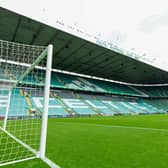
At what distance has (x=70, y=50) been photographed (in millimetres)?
20703

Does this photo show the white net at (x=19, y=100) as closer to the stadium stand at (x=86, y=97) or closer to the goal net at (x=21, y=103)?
the goal net at (x=21, y=103)

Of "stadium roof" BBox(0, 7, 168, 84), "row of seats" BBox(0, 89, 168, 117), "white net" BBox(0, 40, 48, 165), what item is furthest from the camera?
"row of seats" BBox(0, 89, 168, 117)

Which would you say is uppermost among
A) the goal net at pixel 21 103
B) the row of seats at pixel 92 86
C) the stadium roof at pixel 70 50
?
the stadium roof at pixel 70 50

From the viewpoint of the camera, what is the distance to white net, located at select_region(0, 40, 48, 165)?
4.41 meters

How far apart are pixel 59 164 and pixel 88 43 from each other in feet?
53.8

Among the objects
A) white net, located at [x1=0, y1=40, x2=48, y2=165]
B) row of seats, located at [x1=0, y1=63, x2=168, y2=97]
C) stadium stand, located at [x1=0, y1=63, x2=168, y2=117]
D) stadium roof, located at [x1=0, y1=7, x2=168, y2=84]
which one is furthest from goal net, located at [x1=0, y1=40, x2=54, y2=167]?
stadium roof, located at [x1=0, y1=7, x2=168, y2=84]

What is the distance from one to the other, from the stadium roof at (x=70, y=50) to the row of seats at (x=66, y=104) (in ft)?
15.2

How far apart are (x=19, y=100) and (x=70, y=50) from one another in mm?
7779

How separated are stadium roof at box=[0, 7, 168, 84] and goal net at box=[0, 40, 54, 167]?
11.2 ft

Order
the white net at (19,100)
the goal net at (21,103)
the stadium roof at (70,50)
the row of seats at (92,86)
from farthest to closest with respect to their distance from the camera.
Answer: the row of seats at (92,86), the stadium roof at (70,50), the white net at (19,100), the goal net at (21,103)

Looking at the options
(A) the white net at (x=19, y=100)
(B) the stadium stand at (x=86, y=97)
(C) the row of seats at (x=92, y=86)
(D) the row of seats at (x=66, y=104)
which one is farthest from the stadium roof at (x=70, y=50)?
(D) the row of seats at (x=66, y=104)

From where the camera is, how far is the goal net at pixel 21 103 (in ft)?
11.7

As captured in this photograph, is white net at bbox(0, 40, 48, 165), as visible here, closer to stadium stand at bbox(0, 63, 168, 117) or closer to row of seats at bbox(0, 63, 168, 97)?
stadium stand at bbox(0, 63, 168, 117)

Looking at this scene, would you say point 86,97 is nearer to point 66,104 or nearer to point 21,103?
point 66,104
